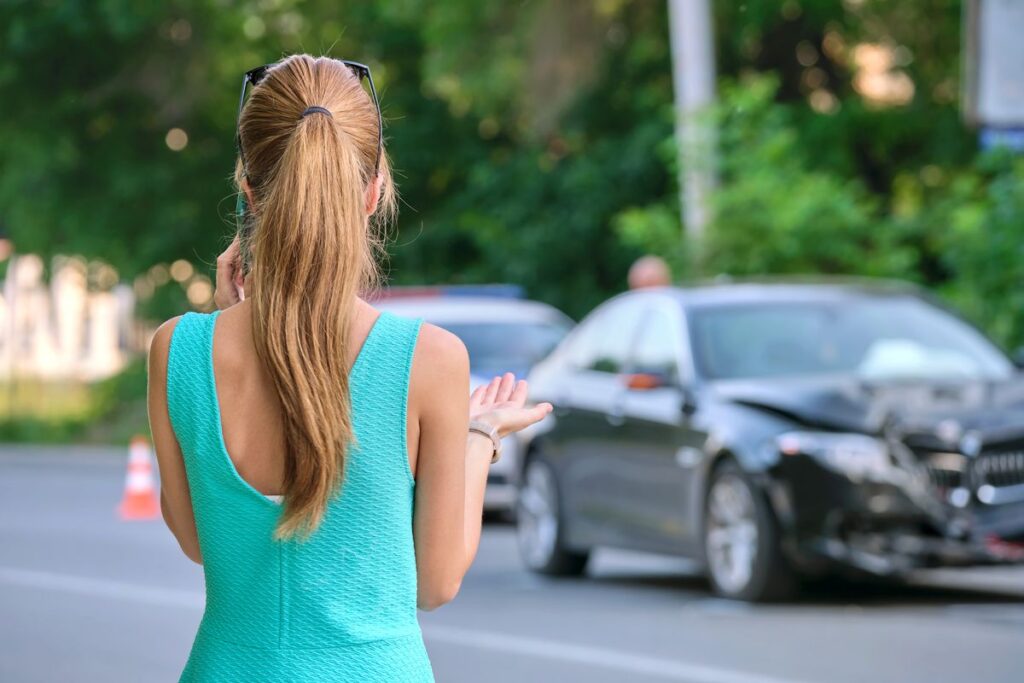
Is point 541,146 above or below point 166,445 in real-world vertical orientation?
below

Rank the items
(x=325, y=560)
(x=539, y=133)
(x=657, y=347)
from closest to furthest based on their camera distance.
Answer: (x=325, y=560)
(x=657, y=347)
(x=539, y=133)

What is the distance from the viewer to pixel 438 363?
2.89 meters

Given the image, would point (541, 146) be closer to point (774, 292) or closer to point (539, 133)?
point (539, 133)

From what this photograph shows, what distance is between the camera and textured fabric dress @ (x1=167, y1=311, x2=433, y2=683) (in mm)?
2777

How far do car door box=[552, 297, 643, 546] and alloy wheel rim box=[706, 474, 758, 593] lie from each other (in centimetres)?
95

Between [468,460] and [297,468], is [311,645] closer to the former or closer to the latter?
[297,468]

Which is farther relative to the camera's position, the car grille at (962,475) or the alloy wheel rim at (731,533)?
the alloy wheel rim at (731,533)

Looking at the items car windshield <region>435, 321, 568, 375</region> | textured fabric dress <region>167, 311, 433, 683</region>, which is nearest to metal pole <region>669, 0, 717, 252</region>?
car windshield <region>435, 321, 568, 375</region>

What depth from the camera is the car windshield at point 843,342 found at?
11.7 meters

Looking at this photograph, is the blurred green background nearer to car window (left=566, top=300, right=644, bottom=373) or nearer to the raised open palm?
car window (left=566, top=300, right=644, bottom=373)

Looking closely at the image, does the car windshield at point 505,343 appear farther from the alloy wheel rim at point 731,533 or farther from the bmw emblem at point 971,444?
the bmw emblem at point 971,444

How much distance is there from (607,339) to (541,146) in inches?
644

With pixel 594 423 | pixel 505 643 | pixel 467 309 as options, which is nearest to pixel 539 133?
pixel 467 309

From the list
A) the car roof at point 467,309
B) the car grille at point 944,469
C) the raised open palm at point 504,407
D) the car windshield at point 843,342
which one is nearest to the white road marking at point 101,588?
the car windshield at point 843,342
